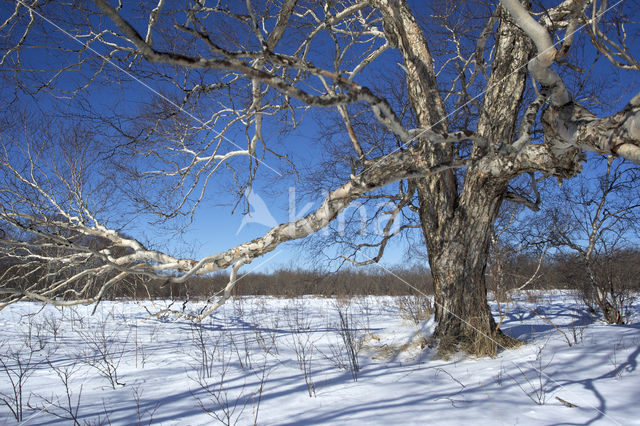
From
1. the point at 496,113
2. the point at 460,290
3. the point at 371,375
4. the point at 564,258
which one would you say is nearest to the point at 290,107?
the point at 496,113

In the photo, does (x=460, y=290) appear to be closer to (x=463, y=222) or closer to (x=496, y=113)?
(x=463, y=222)

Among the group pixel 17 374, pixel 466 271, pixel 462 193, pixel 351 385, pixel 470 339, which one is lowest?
pixel 351 385

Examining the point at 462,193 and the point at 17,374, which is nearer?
the point at 17,374

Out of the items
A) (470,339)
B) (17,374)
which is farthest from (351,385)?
(17,374)

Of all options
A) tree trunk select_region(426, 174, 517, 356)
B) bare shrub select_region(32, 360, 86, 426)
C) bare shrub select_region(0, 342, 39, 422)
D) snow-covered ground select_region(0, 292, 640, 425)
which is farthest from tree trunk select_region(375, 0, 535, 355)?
bare shrub select_region(0, 342, 39, 422)


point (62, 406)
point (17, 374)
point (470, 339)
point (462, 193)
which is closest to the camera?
point (62, 406)

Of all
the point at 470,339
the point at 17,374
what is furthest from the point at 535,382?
the point at 17,374

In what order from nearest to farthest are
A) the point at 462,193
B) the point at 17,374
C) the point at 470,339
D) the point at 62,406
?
the point at 62,406 < the point at 17,374 < the point at 470,339 < the point at 462,193

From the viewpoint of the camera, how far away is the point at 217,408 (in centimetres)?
229

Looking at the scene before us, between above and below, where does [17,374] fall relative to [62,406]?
above

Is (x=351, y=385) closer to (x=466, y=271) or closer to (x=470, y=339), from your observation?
(x=470, y=339)

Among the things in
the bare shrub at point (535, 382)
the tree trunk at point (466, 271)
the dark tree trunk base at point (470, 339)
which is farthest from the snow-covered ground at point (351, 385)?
the tree trunk at point (466, 271)

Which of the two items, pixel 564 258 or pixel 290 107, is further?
pixel 564 258

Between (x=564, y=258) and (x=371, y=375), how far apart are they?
664cm
